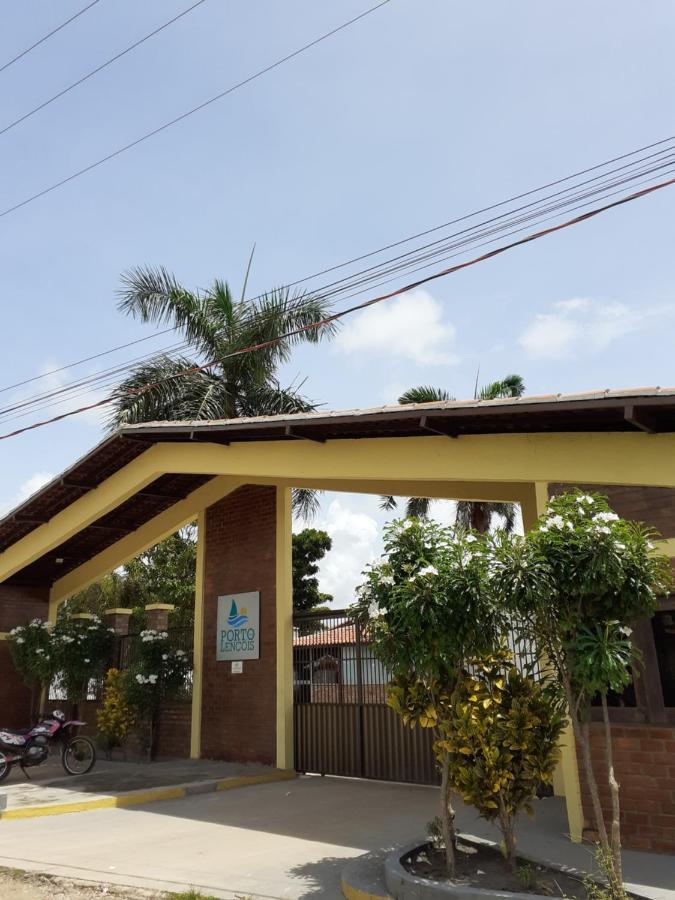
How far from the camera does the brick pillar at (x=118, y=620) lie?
1522cm

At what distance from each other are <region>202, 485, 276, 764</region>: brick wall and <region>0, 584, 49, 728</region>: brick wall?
4.69 m

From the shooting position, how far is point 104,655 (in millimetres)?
14852

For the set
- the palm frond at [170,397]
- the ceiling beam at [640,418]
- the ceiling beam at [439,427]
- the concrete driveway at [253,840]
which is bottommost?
the concrete driveway at [253,840]

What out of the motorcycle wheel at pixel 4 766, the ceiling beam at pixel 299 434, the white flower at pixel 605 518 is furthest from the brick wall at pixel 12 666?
the white flower at pixel 605 518

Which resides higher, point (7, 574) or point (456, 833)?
point (7, 574)

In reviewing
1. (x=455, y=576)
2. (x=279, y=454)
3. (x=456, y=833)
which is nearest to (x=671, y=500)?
(x=455, y=576)

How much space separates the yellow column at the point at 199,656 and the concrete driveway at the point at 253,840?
9.85 feet

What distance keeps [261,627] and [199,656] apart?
171 cm

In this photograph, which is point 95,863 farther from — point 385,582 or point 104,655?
point 104,655

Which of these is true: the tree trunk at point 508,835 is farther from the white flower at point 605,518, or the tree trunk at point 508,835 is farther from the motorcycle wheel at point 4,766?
the motorcycle wheel at point 4,766

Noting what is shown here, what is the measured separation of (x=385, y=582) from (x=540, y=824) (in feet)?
12.1

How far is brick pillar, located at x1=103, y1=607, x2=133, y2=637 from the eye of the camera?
15.2 meters

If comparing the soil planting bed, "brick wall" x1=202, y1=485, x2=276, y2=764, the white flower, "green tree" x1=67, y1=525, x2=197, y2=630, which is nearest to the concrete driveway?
the soil planting bed

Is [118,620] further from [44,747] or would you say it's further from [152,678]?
[44,747]
